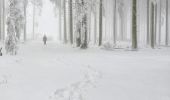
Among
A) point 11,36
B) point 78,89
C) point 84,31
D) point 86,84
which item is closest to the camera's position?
point 78,89

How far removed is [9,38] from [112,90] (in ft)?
44.4

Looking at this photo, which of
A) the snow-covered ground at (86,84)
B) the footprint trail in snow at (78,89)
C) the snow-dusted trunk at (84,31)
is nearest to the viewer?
the footprint trail in snow at (78,89)

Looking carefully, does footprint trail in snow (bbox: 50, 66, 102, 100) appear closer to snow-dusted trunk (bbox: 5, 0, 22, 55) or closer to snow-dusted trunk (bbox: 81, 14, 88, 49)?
snow-dusted trunk (bbox: 5, 0, 22, 55)

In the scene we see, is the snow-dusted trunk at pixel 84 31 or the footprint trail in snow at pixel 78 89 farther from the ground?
the snow-dusted trunk at pixel 84 31

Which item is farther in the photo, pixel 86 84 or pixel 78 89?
pixel 86 84

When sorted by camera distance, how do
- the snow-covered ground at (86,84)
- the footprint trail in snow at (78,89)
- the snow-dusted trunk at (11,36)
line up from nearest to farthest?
the footprint trail in snow at (78,89) → the snow-covered ground at (86,84) → the snow-dusted trunk at (11,36)

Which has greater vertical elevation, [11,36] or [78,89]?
[11,36]

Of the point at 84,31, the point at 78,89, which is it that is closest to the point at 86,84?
the point at 78,89

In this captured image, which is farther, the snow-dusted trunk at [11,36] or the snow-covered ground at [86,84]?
the snow-dusted trunk at [11,36]

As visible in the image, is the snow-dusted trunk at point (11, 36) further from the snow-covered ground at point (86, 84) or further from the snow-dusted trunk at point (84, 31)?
the snow-covered ground at point (86, 84)

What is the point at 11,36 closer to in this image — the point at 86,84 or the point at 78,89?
the point at 86,84

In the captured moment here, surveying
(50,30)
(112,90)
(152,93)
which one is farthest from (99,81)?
(50,30)

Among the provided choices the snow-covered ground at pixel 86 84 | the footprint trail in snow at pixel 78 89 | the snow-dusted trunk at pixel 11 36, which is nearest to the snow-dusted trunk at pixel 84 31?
the snow-dusted trunk at pixel 11 36

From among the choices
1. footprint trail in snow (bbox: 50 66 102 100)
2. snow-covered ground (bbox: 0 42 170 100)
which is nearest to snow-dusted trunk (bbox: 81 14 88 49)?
snow-covered ground (bbox: 0 42 170 100)
